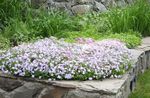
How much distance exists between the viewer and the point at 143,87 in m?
5.60

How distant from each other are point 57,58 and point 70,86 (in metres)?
0.42

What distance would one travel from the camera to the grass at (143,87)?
5285 millimetres

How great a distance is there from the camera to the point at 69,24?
6.85 m

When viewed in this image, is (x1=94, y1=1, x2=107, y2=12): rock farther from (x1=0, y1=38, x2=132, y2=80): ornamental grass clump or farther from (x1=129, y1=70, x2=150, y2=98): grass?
(x1=0, y1=38, x2=132, y2=80): ornamental grass clump

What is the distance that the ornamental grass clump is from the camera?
14.0 feet

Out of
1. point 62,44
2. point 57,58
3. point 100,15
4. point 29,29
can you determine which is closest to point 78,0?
point 100,15

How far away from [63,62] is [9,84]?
63 cm

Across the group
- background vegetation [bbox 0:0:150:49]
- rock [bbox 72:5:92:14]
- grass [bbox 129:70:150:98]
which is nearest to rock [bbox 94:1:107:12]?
rock [bbox 72:5:92:14]

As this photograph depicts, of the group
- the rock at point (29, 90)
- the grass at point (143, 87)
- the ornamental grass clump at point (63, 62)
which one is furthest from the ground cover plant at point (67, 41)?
the grass at point (143, 87)

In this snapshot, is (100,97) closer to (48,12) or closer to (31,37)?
(31,37)

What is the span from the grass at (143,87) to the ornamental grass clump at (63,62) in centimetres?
61

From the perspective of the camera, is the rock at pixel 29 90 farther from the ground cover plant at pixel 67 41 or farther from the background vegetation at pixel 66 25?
the background vegetation at pixel 66 25

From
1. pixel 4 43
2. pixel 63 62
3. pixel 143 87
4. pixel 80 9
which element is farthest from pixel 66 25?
pixel 63 62

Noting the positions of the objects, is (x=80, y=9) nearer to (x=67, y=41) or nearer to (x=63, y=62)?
(x=67, y=41)
